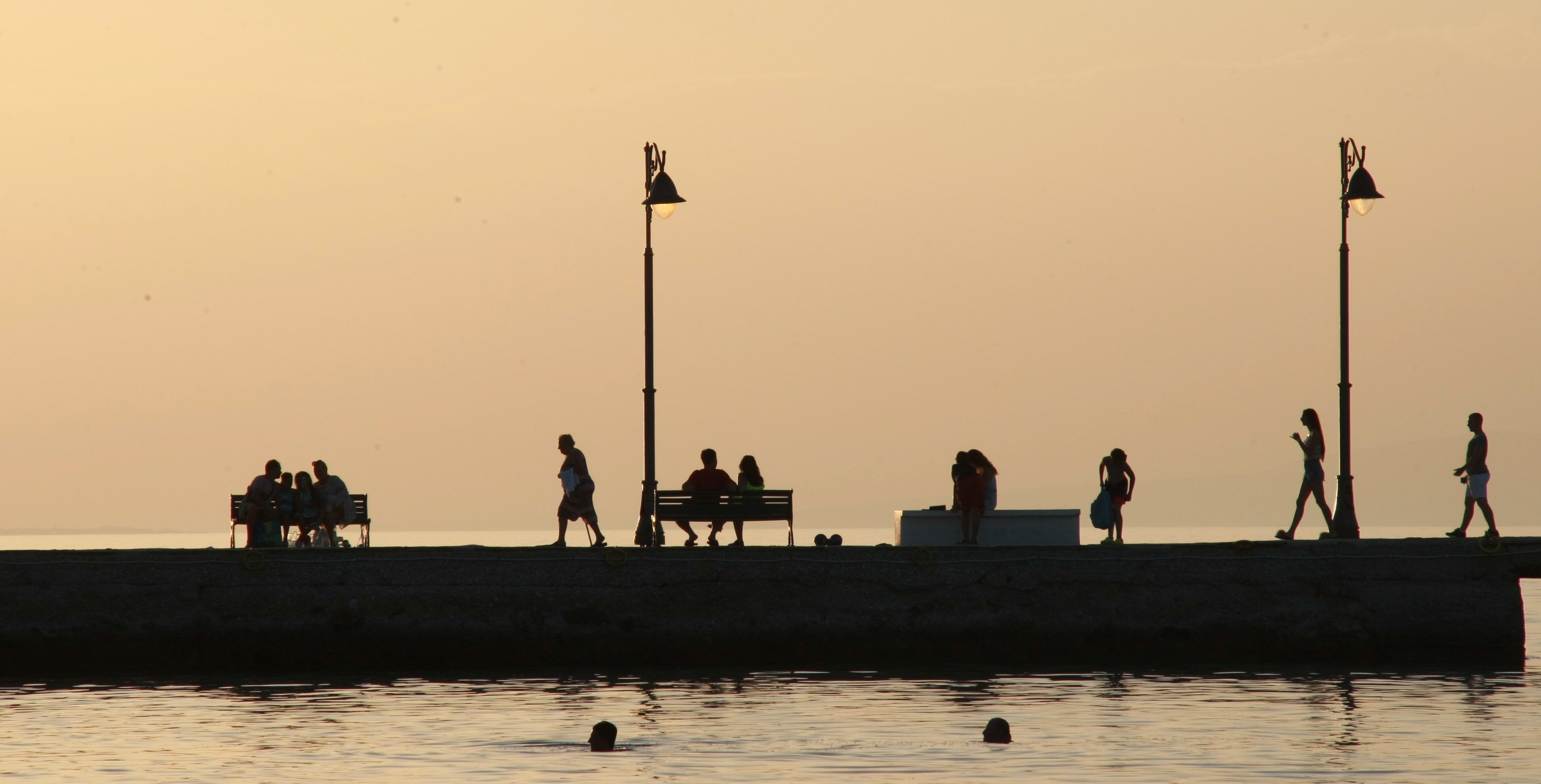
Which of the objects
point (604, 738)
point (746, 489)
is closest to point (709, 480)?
point (746, 489)

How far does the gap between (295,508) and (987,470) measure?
9.06 metres

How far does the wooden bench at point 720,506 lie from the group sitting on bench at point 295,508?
4.82m

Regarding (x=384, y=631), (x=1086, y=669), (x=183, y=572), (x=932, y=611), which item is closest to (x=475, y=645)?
(x=384, y=631)

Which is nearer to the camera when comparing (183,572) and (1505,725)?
(1505,725)

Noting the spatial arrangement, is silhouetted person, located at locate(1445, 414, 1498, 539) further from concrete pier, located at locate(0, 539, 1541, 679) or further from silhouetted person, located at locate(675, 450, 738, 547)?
silhouetted person, located at locate(675, 450, 738, 547)

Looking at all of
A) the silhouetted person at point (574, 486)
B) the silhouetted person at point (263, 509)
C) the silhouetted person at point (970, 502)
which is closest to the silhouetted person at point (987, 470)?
the silhouetted person at point (970, 502)

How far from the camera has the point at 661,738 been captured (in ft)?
57.8

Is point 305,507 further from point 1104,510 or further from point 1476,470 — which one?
point 1476,470

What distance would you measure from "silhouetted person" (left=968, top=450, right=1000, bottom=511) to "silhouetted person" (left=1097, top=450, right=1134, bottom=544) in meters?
1.78

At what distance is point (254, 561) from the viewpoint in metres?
22.4

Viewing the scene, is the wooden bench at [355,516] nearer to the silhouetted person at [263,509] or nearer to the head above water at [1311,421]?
the silhouetted person at [263,509]

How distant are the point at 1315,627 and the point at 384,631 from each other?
32.5 ft

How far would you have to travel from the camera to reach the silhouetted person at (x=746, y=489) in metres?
24.5

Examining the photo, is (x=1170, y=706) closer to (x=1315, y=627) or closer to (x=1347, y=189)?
(x=1315, y=627)
